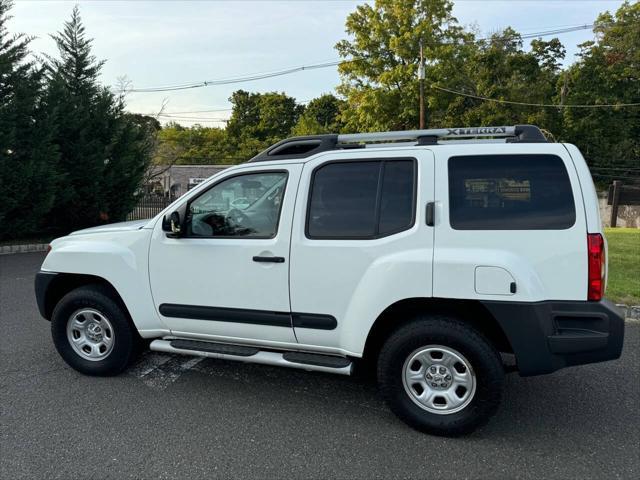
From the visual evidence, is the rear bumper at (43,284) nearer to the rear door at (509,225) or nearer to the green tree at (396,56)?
the rear door at (509,225)

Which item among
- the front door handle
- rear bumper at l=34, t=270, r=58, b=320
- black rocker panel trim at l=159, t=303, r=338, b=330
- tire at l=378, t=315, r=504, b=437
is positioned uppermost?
the front door handle

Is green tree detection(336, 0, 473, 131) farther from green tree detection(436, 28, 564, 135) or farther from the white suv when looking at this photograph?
the white suv

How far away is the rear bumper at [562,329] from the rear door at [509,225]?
0.22 ft

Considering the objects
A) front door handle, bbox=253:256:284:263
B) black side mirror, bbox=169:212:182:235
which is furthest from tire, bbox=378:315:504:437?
black side mirror, bbox=169:212:182:235

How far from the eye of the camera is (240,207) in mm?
3828

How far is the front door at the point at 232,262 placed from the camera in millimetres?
3584

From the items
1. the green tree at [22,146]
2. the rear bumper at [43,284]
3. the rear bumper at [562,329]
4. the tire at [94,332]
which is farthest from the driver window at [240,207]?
the green tree at [22,146]

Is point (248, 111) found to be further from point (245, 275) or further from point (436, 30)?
point (245, 275)

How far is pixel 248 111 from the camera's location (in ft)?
247

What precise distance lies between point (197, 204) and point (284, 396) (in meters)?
1.68

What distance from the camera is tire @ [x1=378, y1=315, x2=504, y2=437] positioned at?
10.2 feet

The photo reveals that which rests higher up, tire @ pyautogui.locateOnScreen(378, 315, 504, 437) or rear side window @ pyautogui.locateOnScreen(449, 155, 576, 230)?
rear side window @ pyautogui.locateOnScreen(449, 155, 576, 230)

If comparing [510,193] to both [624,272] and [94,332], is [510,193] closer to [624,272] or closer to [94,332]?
[94,332]

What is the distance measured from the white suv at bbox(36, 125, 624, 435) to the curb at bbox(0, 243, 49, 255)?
9871 millimetres
